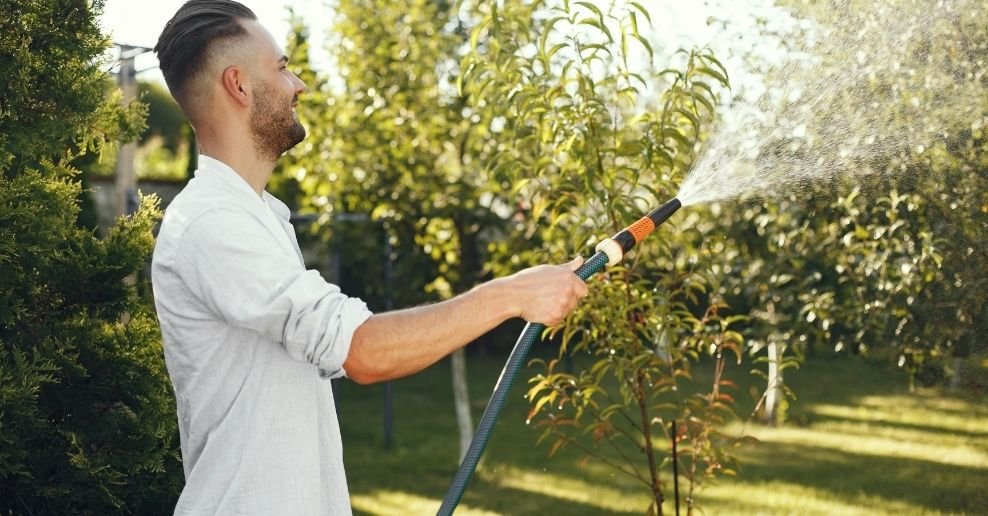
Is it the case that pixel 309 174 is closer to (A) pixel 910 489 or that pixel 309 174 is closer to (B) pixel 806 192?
(B) pixel 806 192

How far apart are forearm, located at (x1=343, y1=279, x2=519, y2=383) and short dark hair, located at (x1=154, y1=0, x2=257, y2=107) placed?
55cm

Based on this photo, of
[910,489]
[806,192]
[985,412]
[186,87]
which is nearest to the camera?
[186,87]

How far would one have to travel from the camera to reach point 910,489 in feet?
21.6

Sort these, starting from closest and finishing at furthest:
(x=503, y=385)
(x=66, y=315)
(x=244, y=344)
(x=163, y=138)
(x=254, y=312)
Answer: (x=254, y=312) < (x=244, y=344) < (x=503, y=385) < (x=66, y=315) < (x=163, y=138)

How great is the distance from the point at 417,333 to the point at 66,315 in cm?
173

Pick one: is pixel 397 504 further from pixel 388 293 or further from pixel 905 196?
pixel 905 196

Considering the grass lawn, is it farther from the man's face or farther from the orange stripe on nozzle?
the man's face

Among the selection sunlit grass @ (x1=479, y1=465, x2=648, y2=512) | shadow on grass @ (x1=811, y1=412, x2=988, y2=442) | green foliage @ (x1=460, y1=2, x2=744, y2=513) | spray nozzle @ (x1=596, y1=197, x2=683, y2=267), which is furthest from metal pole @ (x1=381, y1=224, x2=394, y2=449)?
spray nozzle @ (x1=596, y1=197, x2=683, y2=267)

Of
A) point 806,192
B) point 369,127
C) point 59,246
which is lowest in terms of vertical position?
point 59,246

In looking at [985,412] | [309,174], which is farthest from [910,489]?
[309,174]

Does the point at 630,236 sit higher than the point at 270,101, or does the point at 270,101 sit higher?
the point at 270,101

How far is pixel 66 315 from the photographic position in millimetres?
3082

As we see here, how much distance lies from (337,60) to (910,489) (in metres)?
4.29

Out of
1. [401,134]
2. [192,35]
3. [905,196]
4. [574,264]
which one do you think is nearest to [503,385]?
[574,264]
